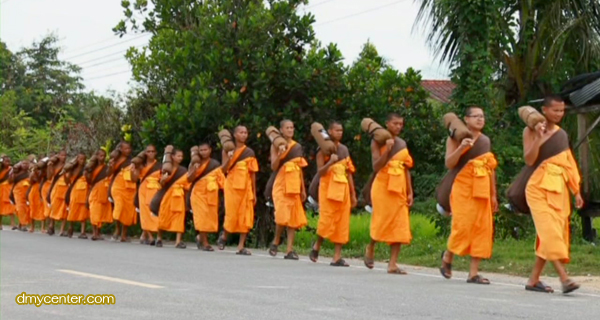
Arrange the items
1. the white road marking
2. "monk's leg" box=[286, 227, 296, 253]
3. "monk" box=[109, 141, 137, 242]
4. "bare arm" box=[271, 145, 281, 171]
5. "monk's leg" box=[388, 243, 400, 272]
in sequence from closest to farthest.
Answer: the white road marking
"monk's leg" box=[388, 243, 400, 272]
"monk's leg" box=[286, 227, 296, 253]
"bare arm" box=[271, 145, 281, 171]
"monk" box=[109, 141, 137, 242]

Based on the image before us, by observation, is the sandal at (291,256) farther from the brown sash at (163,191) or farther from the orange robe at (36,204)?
the orange robe at (36,204)

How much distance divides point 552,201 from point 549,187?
0.14 meters

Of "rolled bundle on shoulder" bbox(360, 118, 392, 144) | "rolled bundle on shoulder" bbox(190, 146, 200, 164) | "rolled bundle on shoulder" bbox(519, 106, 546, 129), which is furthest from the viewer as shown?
"rolled bundle on shoulder" bbox(190, 146, 200, 164)

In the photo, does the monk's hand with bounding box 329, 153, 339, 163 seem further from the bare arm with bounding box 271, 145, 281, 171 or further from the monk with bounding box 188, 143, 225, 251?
the monk with bounding box 188, 143, 225, 251

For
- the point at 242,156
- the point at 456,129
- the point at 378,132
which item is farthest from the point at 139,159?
the point at 456,129

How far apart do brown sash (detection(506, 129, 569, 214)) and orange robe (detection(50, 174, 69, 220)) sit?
563 inches

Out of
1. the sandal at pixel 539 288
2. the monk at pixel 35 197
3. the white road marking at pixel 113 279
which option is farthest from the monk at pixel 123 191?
the sandal at pixel 539 288

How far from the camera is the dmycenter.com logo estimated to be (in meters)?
9.26

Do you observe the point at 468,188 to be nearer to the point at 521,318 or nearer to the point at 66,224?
the point at 521,318

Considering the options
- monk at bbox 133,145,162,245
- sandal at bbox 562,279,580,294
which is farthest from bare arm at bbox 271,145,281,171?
sandal at bbox 562,279,580,294

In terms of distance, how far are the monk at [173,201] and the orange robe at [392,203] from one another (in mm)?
6418

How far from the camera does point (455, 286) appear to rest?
11.1 metres

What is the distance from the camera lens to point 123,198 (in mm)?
21250

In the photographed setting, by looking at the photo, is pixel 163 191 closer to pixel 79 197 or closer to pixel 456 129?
pixel 79 197
